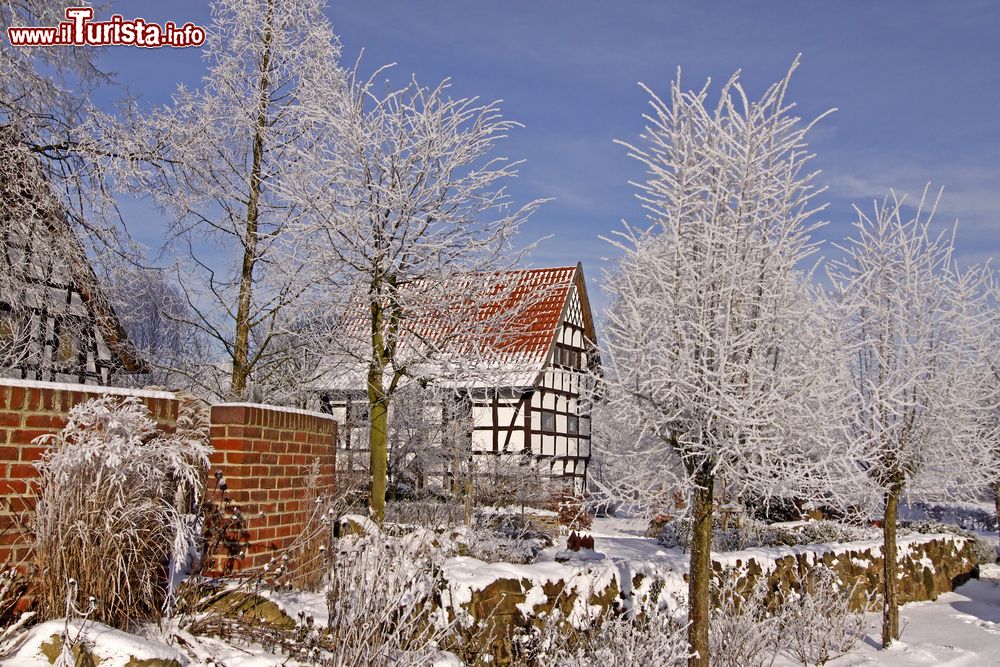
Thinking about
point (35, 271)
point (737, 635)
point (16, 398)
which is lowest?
point (737, 635)

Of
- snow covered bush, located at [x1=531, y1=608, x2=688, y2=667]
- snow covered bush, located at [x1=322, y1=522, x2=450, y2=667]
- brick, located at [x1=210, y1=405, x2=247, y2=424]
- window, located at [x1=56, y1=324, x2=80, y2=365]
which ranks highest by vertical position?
window, located at [x1=56, y1=324, x2=80, y2=365]

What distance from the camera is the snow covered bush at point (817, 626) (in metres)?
7.50

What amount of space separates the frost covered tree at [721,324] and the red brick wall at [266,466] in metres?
2.14

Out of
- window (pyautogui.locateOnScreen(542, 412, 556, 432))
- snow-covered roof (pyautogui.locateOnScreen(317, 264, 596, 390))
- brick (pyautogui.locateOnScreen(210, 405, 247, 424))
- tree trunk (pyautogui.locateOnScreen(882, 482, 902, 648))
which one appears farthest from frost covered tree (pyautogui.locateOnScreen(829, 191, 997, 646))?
window (pyautogui.locateOnScreen(542, 412, 556, 432))

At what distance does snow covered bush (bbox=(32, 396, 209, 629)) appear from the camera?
346 cm

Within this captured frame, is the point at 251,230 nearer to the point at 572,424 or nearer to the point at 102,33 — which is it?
the point at 102,33

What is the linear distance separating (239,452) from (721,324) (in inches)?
121

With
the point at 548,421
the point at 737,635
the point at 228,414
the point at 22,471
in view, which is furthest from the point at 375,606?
the point at 548,421

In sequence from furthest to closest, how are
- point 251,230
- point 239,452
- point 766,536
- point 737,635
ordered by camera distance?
point 766,536 < point 251,230 < point 737,635 < point 239,452

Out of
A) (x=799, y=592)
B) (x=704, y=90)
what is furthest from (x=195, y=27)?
(x=799, y=592)

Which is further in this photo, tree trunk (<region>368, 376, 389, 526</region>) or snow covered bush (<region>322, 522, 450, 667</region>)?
tree trunk (<region>368, 376, 389, 526</region>)

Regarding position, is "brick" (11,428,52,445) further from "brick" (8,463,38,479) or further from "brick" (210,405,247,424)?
"brick" (210,405,247,424)

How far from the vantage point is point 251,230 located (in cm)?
1011

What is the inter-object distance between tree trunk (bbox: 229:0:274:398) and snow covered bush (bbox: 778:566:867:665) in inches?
257
